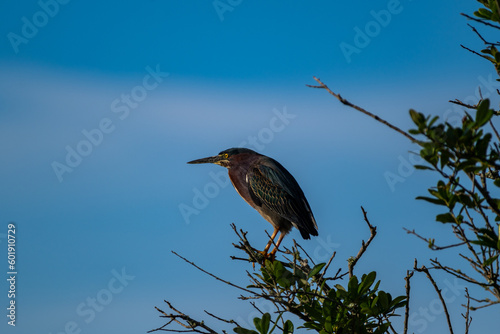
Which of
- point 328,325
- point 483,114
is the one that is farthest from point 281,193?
point 483,114

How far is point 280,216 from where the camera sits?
7.17 metres

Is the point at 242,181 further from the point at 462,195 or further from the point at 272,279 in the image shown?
the point at 462,195

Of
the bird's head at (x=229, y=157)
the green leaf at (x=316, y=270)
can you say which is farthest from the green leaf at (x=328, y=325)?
the bird's head at (x=229, y=157)

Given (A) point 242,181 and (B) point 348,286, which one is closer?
(B) point 348,286

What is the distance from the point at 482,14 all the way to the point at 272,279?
243 centimetres

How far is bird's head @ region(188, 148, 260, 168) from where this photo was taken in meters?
7.61

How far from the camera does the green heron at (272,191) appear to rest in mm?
7031

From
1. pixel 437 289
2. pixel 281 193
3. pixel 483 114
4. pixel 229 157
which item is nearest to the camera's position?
pixel 483 114

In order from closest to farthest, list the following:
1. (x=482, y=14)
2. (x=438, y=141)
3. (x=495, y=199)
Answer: (x=438, y=141) < (x=495, y=199) < (x=482, y=14)

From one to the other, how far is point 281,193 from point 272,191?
11 cm

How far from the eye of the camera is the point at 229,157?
7730mm

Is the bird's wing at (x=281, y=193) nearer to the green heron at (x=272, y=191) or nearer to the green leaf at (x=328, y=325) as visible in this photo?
the green heron at (x=272, y=191)

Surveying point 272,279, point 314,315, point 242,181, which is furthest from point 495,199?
point 242,181

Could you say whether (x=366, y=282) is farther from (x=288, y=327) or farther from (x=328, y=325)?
(x=288, y=327)
